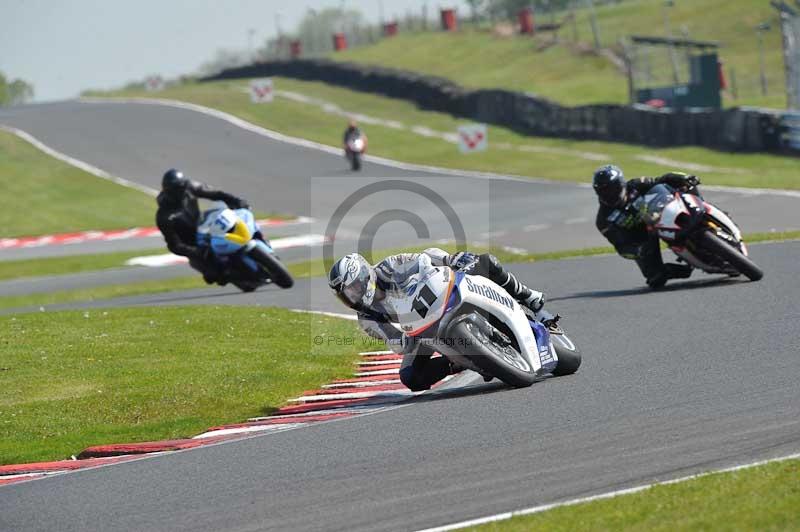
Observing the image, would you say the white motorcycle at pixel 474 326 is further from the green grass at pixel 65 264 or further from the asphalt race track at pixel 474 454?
the green grass at pixel 65 264

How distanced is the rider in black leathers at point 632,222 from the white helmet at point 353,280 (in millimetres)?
5504

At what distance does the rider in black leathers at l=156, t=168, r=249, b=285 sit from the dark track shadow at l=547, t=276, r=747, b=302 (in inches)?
225

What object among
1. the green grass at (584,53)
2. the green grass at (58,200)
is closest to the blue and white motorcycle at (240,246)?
the green grass at (58,200)

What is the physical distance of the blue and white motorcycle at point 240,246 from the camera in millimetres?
18516

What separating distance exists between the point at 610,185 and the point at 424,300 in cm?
544

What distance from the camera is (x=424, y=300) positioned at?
371 inches

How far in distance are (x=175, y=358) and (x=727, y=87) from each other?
3688 cm

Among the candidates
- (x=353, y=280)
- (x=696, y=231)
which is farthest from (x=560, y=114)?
(x=353, y=280)

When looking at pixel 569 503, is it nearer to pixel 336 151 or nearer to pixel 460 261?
pixel 460 261

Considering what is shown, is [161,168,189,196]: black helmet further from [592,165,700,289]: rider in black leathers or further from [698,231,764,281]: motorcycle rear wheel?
[698,231,764,281]: motorcycle rear wheel

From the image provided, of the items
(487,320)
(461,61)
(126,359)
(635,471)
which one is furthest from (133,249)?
(461,61)

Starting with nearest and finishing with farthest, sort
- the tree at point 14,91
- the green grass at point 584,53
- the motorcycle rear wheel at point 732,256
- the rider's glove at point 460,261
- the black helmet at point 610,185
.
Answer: the rider's glove at point 460,261, the motorcycle rear wheel at point 732,256, the black helmet at point 610,185, the green grass at point 584,53, the tree at point 14,91

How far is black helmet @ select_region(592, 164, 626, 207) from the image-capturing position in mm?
14273

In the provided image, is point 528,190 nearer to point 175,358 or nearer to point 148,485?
point 175,358
